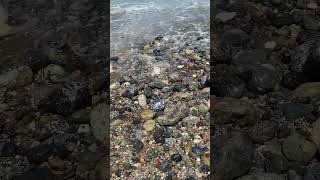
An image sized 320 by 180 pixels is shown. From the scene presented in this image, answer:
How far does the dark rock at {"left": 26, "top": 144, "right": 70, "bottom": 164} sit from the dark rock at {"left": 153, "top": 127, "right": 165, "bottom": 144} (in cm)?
85

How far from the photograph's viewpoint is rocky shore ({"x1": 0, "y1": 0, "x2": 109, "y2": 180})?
4.20m

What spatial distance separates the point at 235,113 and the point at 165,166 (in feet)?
3.04

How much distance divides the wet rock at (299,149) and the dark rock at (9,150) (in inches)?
99.2

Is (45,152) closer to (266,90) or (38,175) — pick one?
(38,175)

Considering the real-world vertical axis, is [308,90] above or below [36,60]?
below

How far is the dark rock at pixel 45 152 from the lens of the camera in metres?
4.20

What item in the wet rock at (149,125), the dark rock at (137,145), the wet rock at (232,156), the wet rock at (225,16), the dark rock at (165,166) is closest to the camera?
the wet rock at (232,156)

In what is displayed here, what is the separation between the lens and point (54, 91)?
5102 millimetres

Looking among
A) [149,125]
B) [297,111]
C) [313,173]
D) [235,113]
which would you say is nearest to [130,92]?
[149,125]

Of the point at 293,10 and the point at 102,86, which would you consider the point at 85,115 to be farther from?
the point at 293,10

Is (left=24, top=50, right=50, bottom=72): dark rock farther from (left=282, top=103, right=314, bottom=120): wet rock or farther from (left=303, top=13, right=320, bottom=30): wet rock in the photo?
(left=303, top=13, right=320, bottom=30): wet rock

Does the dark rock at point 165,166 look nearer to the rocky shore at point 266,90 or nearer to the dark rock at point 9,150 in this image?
the rocky shore at point 266,90

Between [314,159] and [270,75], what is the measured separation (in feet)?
4.47

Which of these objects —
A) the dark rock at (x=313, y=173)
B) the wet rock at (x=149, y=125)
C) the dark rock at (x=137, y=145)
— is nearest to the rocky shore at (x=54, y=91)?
the dark rock at (x=137, y=145)
